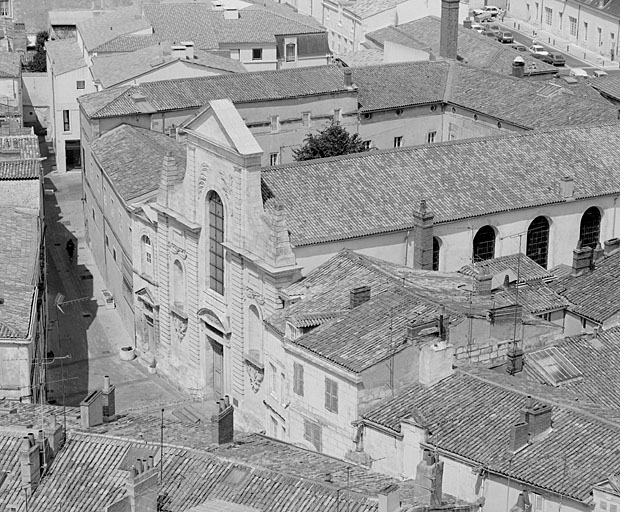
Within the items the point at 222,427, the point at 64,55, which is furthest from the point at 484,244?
the point at 64,55

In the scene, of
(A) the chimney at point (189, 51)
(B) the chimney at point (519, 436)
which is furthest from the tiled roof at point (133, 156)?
(B) the chimney at point (519, 436)

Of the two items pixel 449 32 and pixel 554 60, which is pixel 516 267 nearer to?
pixel 449 32

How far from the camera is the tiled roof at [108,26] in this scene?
355ft

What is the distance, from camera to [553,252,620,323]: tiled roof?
6462 centimetres

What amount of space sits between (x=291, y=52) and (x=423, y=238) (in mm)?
A: 49421

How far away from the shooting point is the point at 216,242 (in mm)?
68062

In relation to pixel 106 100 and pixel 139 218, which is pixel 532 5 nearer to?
pixel 106 100

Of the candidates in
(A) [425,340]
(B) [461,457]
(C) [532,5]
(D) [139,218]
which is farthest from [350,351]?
(C) [532,5]

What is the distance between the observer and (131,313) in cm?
7681

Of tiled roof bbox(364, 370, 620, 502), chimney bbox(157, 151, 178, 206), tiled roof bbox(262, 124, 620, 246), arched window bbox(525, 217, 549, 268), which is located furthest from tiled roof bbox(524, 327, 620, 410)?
chimney bbox(157, 151, 178, 206)

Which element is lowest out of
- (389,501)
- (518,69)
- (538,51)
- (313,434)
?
(538,51)

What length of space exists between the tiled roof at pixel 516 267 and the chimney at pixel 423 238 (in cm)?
162

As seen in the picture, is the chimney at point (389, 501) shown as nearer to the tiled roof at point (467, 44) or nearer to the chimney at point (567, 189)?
the chimney at point (567, 189)

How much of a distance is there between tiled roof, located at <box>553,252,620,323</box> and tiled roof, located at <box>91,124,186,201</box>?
64.7ft
